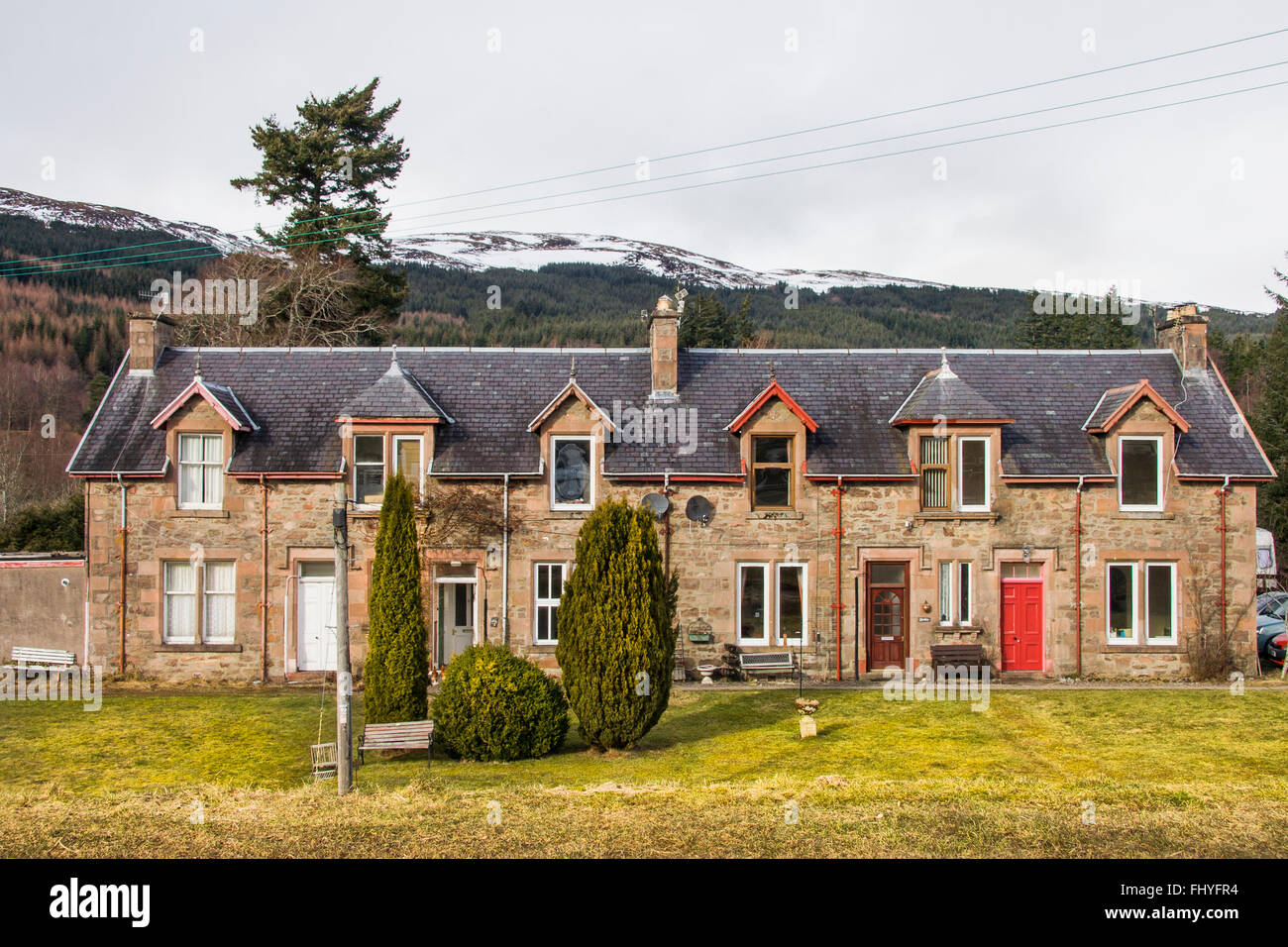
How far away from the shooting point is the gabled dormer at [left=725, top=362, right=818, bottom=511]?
22984 millimetres

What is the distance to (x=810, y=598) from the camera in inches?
899

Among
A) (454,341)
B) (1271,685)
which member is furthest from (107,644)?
(454,341)

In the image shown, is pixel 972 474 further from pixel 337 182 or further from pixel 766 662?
pixel 337 182

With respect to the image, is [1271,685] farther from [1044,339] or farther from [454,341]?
[454,341]

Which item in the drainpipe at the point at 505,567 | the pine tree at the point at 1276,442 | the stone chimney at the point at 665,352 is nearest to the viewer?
the drainpipe at the point at 505,567

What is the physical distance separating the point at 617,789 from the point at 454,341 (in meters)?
60.3

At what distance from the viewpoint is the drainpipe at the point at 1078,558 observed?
22812mm

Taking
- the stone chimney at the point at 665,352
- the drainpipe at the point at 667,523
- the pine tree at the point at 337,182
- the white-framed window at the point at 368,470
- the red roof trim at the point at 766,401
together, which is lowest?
the drainpipe at the point at 667,523

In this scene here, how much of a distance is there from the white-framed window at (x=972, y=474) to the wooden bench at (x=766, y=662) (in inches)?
218

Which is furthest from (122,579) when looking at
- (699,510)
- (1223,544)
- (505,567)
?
(1223,544)

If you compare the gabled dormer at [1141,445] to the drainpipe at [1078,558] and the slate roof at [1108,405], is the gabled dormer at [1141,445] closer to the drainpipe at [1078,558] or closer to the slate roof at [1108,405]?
the slate roof at [1108,405]

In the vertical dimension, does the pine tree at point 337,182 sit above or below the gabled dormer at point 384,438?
above

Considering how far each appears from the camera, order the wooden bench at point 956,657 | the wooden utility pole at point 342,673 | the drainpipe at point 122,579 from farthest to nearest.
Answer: the drainpipe at point 122,579
the wooden bench at point 956,657
the wooden utility pole at point 342,673

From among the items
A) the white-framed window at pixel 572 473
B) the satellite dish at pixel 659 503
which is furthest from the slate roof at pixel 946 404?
the white-framed window at pixel 572 473
